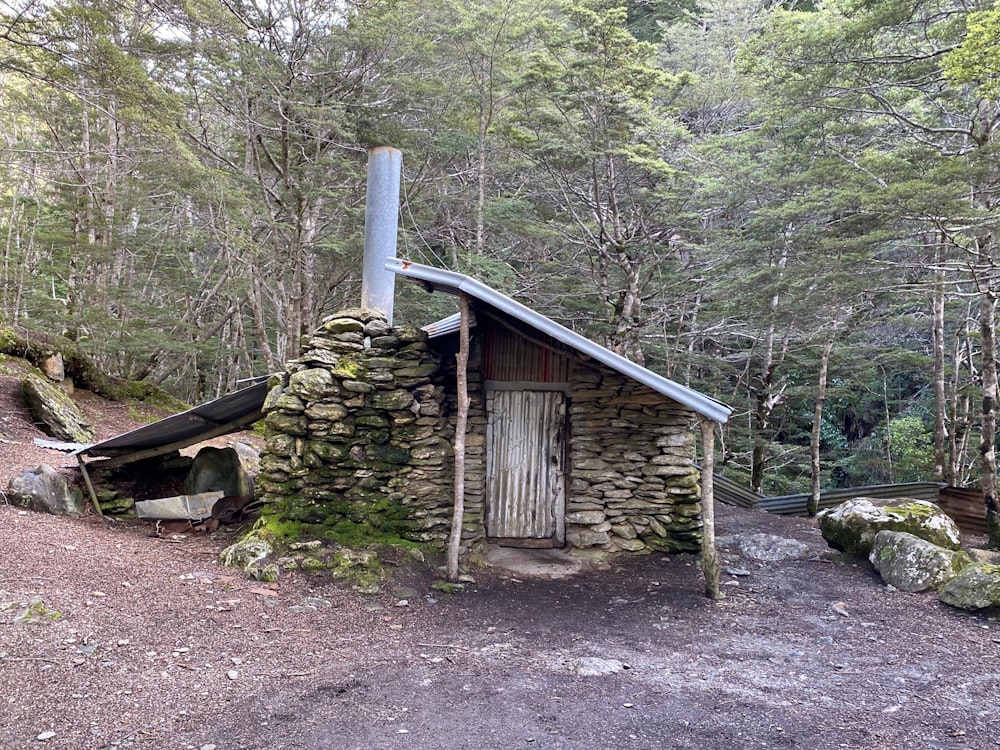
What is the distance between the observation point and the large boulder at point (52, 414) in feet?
28.8

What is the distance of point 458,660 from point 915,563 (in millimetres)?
4648

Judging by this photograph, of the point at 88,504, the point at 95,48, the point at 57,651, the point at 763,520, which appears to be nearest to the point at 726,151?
the point at 763,520

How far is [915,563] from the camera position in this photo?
19.7 ft

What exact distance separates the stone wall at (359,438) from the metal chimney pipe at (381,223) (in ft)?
2.55

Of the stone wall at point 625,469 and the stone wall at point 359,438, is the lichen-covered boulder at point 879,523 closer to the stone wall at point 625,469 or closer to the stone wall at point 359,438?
the stone wall at point 625,469

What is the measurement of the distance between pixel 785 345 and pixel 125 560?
11797 millimetres

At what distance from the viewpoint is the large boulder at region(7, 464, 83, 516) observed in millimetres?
6145

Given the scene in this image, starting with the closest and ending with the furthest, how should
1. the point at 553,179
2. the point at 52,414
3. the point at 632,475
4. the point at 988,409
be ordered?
the point at 632,475 → the point at 988,409 → the point at 52,414 → the point at 553,179

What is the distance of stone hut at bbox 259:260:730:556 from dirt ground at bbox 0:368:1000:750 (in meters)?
0.78

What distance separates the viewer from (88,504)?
22.3 ft

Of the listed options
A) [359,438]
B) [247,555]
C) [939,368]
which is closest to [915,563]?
[359,438]

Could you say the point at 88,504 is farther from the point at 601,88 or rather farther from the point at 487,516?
the point at 601,88

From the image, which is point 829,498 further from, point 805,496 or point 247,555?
point 247,555

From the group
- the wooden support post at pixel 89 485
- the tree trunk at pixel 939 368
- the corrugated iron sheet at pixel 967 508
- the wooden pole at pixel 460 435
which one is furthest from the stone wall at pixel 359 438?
the tree trunk at pixel 939 368
